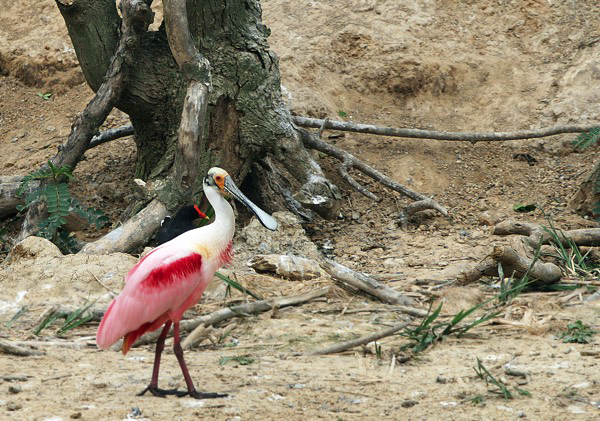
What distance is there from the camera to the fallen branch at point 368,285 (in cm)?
583

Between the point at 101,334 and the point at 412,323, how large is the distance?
6.38 ft

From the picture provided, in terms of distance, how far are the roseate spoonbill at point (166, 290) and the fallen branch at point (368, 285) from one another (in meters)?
1.41

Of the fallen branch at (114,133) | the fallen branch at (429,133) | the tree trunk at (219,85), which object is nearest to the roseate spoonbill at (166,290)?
the tree trunk at (219,85)

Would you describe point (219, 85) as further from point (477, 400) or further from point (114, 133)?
point (477, 400)

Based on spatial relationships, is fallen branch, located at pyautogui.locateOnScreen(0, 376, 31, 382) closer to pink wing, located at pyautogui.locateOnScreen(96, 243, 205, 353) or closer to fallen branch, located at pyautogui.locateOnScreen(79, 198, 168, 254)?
pink wing, located at pyautogui.locateOnScreen(96, 243, 205, 353)

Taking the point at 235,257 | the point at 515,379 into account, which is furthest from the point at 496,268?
the point at 235,257

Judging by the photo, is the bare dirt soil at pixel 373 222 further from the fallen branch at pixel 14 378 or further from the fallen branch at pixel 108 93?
the fallen branch at pixel 108 93

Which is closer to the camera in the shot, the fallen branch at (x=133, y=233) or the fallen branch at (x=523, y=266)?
the fallen branch at (x=523, y=266)

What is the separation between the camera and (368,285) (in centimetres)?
593

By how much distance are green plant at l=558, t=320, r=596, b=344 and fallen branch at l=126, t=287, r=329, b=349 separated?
1518mm

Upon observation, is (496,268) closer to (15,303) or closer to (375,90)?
(15,303)

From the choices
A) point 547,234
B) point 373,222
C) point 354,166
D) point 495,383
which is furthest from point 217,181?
point 354,166

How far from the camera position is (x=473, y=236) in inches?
318

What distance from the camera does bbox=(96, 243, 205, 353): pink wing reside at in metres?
4.37
